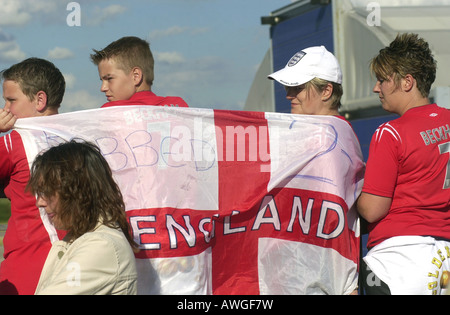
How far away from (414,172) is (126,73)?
1627 mm

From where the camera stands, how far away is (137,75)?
3732mm

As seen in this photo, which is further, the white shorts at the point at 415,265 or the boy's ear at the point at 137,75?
the boy's ear at the point at 137,75

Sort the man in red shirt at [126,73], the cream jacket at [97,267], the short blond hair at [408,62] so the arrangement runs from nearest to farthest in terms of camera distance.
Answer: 1. the cream jacket at [97,267]
2. the short blond hair at [408,62]
3. the man in red shirt at [126,73]

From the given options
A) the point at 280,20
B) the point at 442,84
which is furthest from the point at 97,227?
the point at 280,20

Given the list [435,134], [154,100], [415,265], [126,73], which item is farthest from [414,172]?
[126,73]

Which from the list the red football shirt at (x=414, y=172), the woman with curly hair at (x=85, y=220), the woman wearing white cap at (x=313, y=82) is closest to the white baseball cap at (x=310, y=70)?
the woman wearing white cap at (x=313, y=82)

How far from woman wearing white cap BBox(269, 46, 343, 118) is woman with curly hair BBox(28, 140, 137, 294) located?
52.2 inches

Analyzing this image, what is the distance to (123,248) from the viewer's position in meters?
2.44

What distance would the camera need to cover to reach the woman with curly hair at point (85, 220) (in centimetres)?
236

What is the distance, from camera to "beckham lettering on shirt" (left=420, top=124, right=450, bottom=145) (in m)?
3.09

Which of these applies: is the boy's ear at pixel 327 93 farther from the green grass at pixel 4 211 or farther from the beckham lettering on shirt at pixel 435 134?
the green grass at pixel 4 211

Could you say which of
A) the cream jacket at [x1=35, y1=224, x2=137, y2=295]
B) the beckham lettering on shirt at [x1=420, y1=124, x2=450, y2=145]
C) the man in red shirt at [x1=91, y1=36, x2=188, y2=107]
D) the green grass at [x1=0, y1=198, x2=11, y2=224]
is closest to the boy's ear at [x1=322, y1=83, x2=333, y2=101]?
the beckham lettering on shirt at [x1=420, y1=124, x2=450, y2=145]

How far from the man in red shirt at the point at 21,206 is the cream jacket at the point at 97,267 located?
20.2 inches

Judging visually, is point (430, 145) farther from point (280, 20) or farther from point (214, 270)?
point (280, 20)
